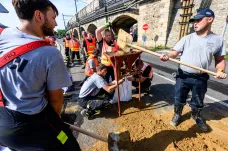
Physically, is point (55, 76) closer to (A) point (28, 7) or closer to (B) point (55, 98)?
(B) point (55, 98)

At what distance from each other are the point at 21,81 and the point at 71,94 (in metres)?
3.55

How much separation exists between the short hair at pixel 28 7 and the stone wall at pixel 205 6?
1181 cm

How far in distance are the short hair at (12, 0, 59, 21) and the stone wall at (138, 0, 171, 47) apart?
13557mm

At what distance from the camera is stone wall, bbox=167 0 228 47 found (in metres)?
9.85

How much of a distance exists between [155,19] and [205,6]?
434cm

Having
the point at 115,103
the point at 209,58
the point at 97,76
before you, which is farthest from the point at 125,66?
the point at 209,58

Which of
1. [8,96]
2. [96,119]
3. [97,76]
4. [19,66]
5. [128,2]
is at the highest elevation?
[128,2]

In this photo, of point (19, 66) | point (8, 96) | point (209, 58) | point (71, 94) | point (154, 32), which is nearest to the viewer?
point (19, 66)

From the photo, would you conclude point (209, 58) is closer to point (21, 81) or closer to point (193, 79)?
point (193, 79)

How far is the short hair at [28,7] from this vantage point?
103 centimetres

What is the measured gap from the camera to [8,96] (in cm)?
109

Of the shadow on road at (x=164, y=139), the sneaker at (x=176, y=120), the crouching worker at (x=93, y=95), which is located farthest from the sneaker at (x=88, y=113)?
the sneaker at (x=176, y=120)

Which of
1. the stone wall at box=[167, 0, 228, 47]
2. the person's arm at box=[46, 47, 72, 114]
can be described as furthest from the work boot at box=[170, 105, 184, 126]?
the stone wall at box=[167, 0, 228, 47]

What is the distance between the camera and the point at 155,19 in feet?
46.3
